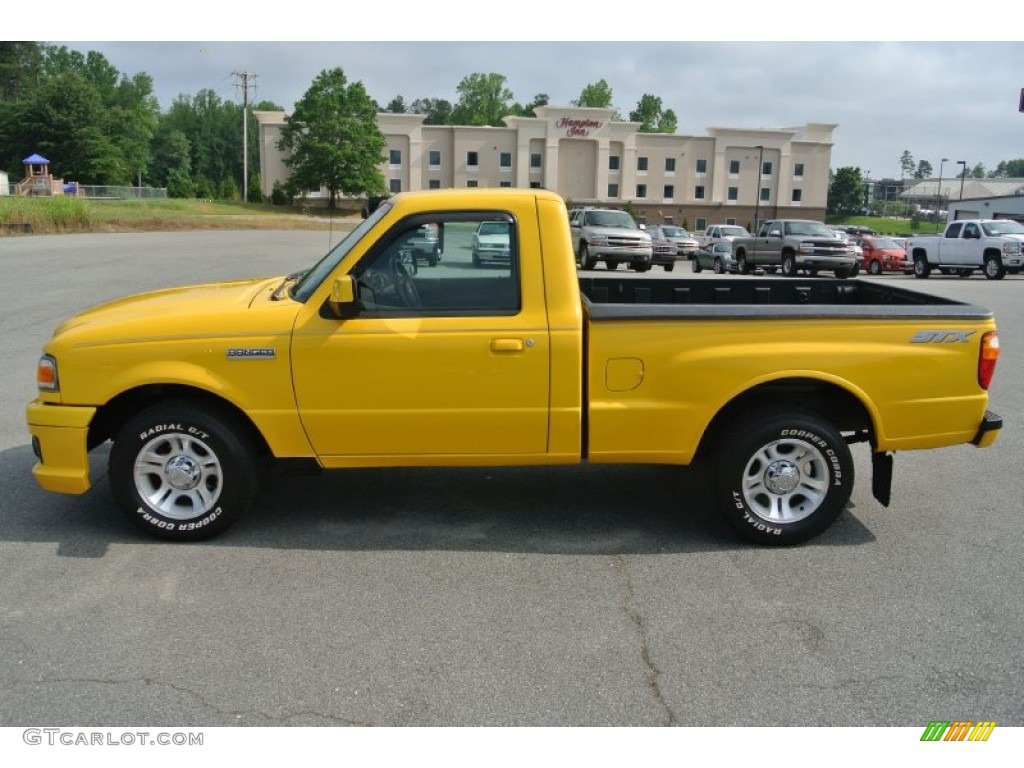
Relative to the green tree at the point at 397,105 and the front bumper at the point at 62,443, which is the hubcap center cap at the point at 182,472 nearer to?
the front bumper at the point at 62,443

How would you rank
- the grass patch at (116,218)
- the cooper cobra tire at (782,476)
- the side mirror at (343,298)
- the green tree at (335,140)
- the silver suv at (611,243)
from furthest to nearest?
the green tree at (335,140) → the grass patch at (116,218) → the silver suv at (611,243) → the cooper cobra tire at (782,476) → the side mirror at (343,298)

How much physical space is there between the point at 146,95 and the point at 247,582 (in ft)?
492

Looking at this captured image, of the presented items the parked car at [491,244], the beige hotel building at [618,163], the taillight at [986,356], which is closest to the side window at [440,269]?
the parked car at [491,244]

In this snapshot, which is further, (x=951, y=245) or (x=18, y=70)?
(x=18, y=70)

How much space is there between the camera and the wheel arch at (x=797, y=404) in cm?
503

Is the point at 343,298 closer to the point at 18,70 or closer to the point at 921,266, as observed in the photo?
the point at 921,266

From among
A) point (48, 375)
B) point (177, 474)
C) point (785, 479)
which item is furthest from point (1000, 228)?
point (48, 375)

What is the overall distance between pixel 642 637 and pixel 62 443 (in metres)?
3.29

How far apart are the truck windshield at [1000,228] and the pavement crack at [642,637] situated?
1124 inches

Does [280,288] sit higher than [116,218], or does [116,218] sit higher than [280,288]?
[280,288]

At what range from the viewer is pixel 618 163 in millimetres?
95938

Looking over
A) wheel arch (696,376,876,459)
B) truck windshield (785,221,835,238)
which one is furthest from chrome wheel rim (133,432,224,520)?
truck windshield (785,221,835,238)

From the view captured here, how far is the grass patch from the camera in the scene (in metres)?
40.3

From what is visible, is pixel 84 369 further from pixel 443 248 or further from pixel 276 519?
pixel 443 248
